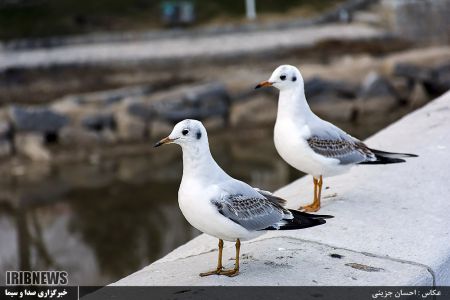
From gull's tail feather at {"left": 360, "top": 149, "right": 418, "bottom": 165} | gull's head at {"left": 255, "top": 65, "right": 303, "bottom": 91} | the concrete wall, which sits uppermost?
the concrete wall

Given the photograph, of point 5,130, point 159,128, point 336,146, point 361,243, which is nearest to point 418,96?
point 159,128

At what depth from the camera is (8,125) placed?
514 inches

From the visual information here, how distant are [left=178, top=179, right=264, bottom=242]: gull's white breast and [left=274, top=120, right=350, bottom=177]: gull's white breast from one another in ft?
3.00

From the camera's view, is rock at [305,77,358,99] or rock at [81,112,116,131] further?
rock at [305,77,358,99]

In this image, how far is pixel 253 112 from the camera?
46.1 ft

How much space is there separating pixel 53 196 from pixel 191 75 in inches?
339

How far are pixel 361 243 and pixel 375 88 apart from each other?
1166 centimetres

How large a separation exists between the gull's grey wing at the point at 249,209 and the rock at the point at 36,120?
10365mm

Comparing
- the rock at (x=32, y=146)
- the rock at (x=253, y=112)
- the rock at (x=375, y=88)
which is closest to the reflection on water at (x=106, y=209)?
the rock at (x=32, y=146)

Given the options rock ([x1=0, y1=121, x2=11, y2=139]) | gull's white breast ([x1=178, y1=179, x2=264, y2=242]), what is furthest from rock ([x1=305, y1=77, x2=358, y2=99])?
gull's white breast ([x1=178, y1=179, x2=264, y2=242])

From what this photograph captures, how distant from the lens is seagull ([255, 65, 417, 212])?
3.98 metres

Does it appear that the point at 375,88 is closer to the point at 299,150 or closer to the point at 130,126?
the point at 130,126

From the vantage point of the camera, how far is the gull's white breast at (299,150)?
13.0ft

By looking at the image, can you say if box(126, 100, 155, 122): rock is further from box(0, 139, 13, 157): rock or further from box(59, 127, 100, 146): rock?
box(0, 139, 13, 157): rock
